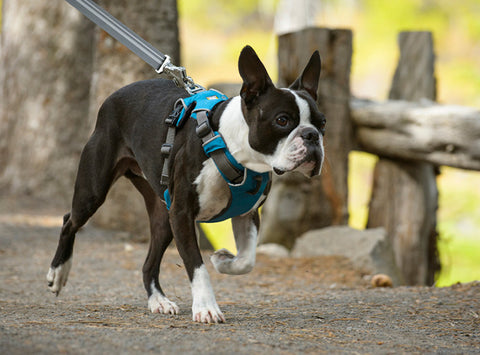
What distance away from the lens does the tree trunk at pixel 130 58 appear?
695 centimetres

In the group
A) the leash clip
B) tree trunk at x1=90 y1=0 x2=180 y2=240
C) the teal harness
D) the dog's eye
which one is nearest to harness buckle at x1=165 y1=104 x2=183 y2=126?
the teal harness

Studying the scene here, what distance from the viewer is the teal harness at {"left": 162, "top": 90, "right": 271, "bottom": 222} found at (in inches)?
146

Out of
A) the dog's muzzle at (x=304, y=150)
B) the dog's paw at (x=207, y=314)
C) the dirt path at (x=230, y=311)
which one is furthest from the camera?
the dog's paw at (x=207, y=314)

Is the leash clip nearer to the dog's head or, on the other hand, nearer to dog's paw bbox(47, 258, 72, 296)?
the dog's head

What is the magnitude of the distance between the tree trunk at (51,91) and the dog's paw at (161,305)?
5.35 m

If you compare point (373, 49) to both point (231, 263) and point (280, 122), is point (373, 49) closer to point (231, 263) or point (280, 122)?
point (231, 263)

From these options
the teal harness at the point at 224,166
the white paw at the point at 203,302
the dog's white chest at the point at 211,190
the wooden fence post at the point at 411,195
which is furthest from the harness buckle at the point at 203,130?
the wooden fence post at the point at 411,195

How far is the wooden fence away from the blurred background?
6.96 metres

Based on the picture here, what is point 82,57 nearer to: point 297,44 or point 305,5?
point 297,44

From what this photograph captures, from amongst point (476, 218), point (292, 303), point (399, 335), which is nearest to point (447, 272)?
point (292, 303)

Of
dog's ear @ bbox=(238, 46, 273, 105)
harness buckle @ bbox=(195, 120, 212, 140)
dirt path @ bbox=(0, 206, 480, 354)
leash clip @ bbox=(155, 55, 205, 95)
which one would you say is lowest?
dirt path @ bbox=(0, 206, 480, 354)

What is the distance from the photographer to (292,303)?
15.1ft

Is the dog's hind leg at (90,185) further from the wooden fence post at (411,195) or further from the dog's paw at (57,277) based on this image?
the wooden fence post at (411,195)

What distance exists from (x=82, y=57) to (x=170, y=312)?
20.2ft
